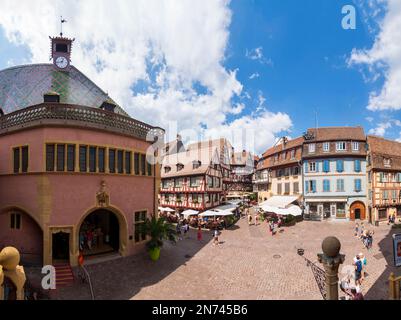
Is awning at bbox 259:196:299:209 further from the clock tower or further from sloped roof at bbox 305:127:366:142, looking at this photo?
the clock tower

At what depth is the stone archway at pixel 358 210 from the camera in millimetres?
32812

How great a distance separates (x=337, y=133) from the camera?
34688 millimetres

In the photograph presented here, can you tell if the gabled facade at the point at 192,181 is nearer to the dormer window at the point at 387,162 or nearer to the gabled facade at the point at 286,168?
the gabled facade at the point at 286,168

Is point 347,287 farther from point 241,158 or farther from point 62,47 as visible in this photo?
point 241,158

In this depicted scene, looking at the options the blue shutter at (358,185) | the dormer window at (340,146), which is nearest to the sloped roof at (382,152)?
the blue shutter at (358,185)

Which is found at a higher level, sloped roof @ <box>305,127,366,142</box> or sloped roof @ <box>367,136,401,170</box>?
sloped roof @ <box>305,127,366,142</box>

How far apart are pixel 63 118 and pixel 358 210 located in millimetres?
35799

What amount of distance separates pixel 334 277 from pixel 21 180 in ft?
57.1

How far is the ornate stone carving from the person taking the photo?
16031 millimetres

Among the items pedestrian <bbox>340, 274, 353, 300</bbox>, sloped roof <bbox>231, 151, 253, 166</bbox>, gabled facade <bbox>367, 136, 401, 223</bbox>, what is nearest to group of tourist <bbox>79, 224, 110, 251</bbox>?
pedestrian <bbox>340, 274, 353, 300</bbox>

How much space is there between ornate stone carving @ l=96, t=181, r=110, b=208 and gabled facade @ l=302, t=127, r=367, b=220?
28.0 m
